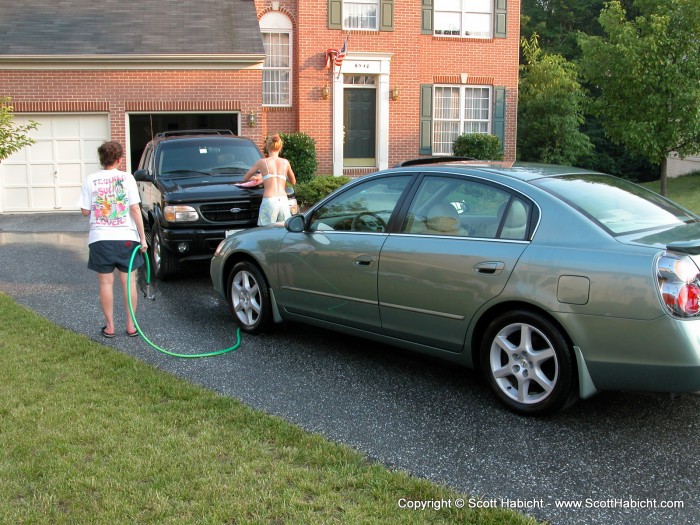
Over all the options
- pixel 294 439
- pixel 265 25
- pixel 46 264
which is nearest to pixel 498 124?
pixel 265 25

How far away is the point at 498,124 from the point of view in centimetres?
2119

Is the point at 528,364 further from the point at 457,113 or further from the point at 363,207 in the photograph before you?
the point at 457,113

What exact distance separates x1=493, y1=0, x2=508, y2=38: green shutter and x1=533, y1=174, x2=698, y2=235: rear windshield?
54.9 ft

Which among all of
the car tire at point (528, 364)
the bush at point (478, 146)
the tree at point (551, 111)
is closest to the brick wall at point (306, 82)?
the bush at point (478, 146)

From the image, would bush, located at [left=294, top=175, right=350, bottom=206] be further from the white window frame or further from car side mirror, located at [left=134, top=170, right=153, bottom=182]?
car side mirror, located at [left=134, top=170, right=153, bottom=182]

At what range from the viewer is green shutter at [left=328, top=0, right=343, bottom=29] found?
64.0 feet

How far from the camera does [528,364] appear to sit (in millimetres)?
4539

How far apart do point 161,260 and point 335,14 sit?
40.5 feet

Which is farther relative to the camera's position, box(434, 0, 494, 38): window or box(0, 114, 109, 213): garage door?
box(434, 0, 494, 38): window

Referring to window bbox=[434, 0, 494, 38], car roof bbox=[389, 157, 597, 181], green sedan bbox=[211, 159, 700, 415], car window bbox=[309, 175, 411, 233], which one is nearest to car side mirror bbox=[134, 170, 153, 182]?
green sedan bbox=[211, 159, 700, 415]

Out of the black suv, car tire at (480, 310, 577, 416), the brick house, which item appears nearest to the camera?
car tire at (480, 310, 577, 416)

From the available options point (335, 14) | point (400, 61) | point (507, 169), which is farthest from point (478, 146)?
point (507, 169)

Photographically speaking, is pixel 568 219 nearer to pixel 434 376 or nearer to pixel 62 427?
pixel 434 376

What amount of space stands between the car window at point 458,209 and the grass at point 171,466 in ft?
5.67
